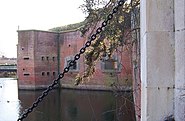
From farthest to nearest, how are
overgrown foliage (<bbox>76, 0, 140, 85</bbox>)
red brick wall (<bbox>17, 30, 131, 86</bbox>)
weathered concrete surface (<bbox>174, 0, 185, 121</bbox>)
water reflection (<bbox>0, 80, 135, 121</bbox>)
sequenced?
red brick wall (<bbox>17, 30, 131, 86</bbox>)
water reflection (<bbox>0, 80, 135, 121</bbox>)
overgrown foliage (<bbox>76, 0, 140, 85</bbox>)
weathered concrete surface (<bbox>174, 0, 185, 121</bbox>)

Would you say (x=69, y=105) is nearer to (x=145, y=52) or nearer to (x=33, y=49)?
(x=33, y=49)

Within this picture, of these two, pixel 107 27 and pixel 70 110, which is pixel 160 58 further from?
pixel 70 110

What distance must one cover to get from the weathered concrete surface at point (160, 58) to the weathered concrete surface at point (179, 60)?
4cm

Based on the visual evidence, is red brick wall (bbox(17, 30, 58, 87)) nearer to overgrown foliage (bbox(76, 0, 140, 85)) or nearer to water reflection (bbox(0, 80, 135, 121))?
water reflection (bbox(0, 80, 135, 121))

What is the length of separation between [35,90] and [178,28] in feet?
71.7

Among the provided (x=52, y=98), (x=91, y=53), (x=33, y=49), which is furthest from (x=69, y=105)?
(x=91, y=53)

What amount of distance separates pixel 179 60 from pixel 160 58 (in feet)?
0.34

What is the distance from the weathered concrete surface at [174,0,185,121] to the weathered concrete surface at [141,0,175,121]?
39 mm

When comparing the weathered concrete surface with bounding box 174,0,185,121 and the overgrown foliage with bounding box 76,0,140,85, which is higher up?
the overgrown foliage with bounding box 76,0,140,85

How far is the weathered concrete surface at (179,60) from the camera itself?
1.45 metres

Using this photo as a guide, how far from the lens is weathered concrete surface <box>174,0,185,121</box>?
1.45 metres

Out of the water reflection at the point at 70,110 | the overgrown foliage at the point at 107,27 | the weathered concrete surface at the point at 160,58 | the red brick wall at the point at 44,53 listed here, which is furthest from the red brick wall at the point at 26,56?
the weathered concrete surface at the point at 160,58

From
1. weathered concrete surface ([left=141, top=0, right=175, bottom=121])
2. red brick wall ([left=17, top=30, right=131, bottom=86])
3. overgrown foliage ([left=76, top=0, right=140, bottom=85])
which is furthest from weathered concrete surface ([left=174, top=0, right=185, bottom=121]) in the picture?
red brick wall ([left=17, top=30, right=131, bottom=86])

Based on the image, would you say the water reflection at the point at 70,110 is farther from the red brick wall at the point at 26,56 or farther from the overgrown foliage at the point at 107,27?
the red brick wall at the point at 26,56
